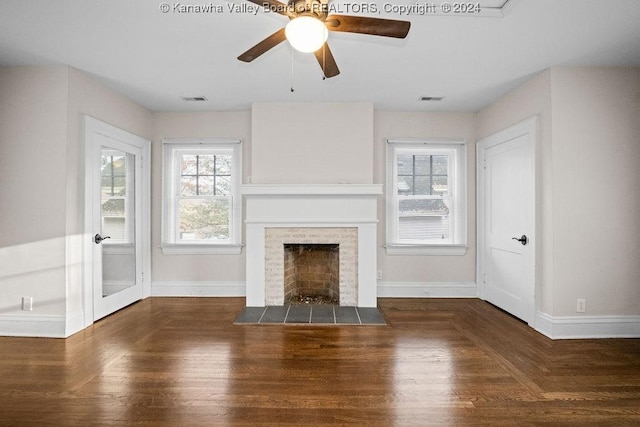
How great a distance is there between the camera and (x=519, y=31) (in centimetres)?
265

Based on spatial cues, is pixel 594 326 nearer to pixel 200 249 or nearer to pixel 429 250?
pixel 429 250

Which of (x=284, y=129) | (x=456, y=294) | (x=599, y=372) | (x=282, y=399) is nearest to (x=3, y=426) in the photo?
(x=282, y=399)

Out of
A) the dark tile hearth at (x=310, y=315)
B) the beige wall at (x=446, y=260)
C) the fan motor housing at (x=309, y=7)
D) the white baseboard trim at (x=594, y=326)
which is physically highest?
the fan motor housing at (x=309, y=7)

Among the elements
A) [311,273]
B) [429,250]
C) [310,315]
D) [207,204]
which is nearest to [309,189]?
[311,273]

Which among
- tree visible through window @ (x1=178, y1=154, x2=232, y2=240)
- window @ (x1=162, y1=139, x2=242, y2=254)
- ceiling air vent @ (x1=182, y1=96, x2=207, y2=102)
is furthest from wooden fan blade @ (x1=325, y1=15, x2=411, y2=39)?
tree visible through window @ (x1=178, y1=154, x2=232, y2=240)

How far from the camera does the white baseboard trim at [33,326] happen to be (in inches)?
128

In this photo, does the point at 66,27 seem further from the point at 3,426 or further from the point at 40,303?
the point at 3,426

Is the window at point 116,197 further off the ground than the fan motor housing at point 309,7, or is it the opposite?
the fan motor housing at point 309,7

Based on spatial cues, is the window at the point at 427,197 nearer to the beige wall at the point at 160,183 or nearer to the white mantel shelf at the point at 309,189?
the white mantel shelf at the point at 309,189

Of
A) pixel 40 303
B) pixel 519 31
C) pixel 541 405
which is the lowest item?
pixel 541 405

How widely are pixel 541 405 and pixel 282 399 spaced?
1.62 m

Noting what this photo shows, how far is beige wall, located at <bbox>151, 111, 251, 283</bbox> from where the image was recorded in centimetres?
471

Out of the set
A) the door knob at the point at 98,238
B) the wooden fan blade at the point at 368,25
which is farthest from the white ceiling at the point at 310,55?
the door knob at the point at 98,238

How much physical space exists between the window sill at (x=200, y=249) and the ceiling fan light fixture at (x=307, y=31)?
3390mm
